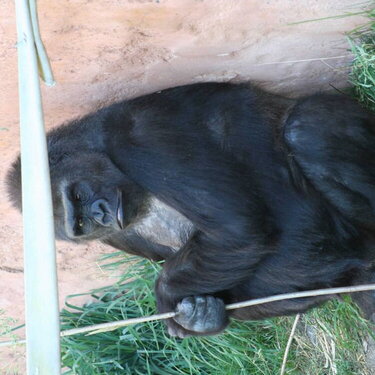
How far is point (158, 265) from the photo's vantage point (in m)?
3.43

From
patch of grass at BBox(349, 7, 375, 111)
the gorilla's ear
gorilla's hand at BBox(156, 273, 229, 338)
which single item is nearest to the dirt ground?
patch of grass at BBox(349, 7, 375, 111)

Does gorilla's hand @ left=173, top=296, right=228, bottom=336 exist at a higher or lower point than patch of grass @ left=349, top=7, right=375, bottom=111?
lower

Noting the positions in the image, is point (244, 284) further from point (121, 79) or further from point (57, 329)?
point (57, 329)

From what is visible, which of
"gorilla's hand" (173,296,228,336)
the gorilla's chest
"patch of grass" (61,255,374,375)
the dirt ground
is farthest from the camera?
"patch of grass" (61,255,374,375)

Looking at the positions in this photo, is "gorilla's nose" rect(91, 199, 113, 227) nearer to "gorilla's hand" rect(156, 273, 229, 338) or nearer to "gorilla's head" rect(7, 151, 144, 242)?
"gorilla's head" rect(7, 151, 144, 242)

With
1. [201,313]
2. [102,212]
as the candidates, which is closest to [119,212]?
[102,212]

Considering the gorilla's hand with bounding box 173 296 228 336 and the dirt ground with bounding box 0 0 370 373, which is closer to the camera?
the dirt ground with bounding box 0 0 370 373

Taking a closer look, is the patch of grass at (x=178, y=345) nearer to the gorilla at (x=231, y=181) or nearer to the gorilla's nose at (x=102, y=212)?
the gorilla at (x=231, y=181)

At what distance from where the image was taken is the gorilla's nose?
93.7 inches

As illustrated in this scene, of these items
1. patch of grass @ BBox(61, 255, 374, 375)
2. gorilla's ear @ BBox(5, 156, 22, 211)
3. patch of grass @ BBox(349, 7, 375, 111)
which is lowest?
patch of grass @ BBox(61, 255, 374, 375)

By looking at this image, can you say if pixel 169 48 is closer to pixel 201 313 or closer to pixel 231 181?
pixel 231 181

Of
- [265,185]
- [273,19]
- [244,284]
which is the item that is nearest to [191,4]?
[273,19]

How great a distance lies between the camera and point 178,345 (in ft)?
12.1

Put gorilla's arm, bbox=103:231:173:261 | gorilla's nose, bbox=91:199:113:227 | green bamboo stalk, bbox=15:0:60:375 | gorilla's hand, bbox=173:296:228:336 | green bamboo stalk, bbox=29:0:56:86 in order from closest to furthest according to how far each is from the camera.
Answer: green bamboo stalk, bbox=15:0:60:375 < green bamboo stalk, bbox=29:0:56:86 < gorilla's nose, bbox=91:199:113:227 < gorilla's hand, bbox=173:296:228:336 < gorilla's arm, bbox=103:231:173:261
